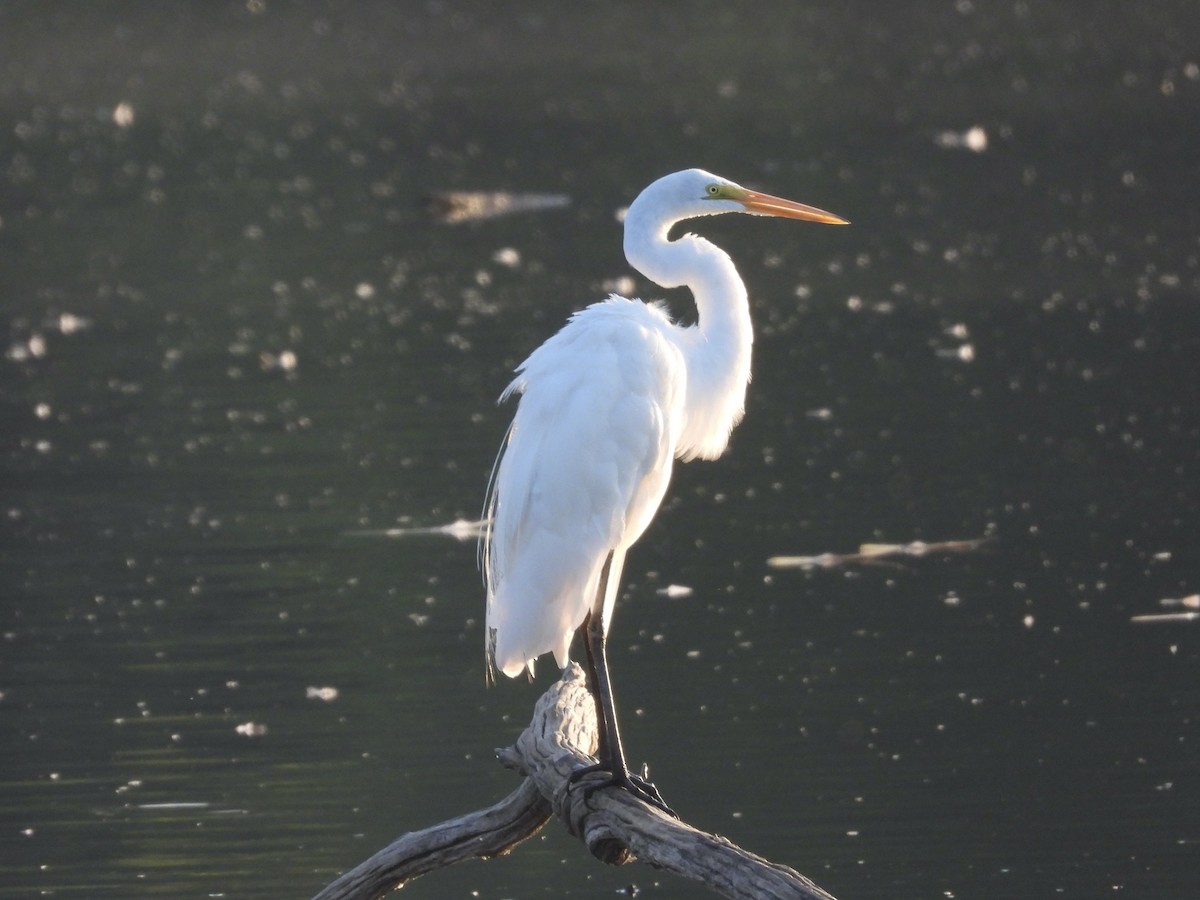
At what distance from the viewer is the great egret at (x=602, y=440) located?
457 centimetres

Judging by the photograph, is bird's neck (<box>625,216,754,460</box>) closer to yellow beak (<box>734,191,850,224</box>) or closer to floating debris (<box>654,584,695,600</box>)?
yellow beak (<box>734,191,850,224</box>)

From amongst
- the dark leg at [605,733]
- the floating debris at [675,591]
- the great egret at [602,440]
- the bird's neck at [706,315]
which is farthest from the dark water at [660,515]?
the bird's neck at [706,315]

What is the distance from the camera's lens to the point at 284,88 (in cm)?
2309

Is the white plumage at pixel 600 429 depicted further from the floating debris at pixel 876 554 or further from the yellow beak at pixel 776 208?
the floating debris at pixel 876 554

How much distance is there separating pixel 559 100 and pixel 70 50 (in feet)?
30.5

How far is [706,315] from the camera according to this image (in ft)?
16.5

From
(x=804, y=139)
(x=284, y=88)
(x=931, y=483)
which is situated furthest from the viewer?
(x=284, y=88)

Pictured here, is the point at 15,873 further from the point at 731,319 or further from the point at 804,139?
the point at 804,139

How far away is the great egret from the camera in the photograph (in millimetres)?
4574

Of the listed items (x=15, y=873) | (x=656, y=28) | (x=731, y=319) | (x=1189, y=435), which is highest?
(x=656, y=28)

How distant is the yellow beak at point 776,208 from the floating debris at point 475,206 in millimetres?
10056

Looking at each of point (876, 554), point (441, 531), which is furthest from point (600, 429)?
point (441, 531)

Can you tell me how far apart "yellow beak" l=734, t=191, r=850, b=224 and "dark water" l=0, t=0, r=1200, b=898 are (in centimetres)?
164

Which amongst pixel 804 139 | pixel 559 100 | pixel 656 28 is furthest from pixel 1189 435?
pixel 656 28
